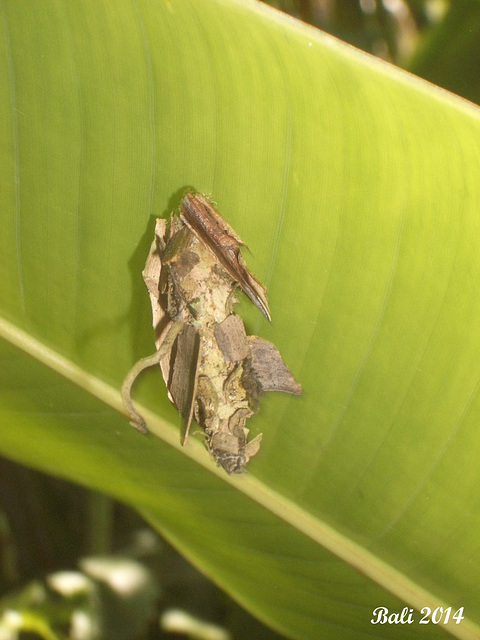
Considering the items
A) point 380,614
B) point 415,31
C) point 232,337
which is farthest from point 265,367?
point 415,31

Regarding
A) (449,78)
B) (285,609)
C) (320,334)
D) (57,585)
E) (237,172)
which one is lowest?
(57,585)

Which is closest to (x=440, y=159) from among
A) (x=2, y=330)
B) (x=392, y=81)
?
(x=392, y=81)

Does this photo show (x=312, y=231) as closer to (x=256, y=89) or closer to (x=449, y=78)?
(x=256, y=89)

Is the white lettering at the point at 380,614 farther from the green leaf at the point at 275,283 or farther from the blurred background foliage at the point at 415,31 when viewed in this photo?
the blurred background foliage at the point at 415,31

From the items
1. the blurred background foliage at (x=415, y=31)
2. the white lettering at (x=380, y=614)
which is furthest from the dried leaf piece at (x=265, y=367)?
the blurred background foliage at (x=415, y=31)

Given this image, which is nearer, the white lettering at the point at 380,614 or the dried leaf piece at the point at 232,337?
the dried leaf piece at the point at 232,337

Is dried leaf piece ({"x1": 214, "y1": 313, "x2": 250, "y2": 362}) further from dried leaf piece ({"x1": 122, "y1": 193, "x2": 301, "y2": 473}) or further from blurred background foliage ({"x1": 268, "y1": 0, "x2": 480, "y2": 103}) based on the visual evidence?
blurred background foliage ({"x1": 268, "y1": 0, "x2": 480, "y2": 103})
